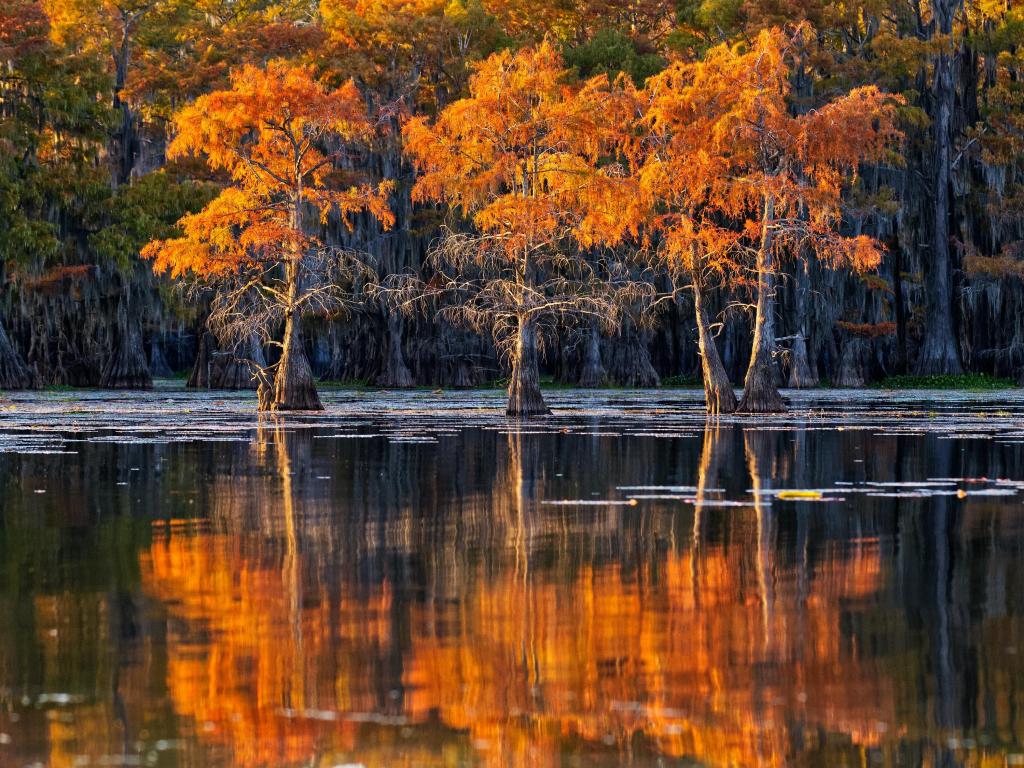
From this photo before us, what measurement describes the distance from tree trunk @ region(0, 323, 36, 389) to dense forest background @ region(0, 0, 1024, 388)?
7 centimetres

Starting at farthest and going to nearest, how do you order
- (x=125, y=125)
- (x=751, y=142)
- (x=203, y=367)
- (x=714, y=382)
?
(x=203, y=367) < (x=125, y=125) < (x=751, y=142) < (x=714, y=382)

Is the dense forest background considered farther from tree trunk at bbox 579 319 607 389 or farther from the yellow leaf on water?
the yellow leaf on water

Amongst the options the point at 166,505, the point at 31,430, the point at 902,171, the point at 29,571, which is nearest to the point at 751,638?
the point at 29,571

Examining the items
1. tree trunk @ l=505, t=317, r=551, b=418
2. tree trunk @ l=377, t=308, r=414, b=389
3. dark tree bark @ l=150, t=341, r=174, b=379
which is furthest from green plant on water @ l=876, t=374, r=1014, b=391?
dark tree bark @ l=150, t=341, r=174, b=379

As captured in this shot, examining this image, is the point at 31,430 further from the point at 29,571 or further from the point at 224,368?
the point at 224,368

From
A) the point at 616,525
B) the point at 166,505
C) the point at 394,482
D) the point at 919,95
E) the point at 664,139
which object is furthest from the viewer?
the point at 919,95

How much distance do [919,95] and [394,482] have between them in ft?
146

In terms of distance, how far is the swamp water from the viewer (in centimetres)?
557

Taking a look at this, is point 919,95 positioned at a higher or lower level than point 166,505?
higher

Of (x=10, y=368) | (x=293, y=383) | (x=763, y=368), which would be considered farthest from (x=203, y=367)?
(x=763, y=368)

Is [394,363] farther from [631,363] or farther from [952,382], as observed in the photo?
[952,382]

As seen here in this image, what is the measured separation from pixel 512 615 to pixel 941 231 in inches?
2002

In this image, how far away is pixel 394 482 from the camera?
16000 millimetres

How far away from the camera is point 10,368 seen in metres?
52.4
